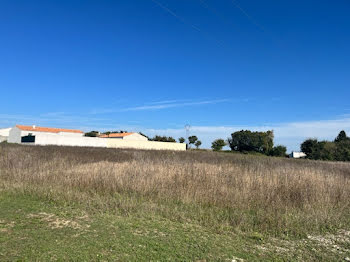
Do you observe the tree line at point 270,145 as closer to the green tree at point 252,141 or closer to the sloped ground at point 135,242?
the green tree at point 252,141

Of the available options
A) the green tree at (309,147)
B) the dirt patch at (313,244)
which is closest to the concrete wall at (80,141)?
the green tree at (309,147)

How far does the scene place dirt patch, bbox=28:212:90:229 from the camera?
504cm

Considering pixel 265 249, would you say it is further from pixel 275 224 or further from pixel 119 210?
pixel 119 210

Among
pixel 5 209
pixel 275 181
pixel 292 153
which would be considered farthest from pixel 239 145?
pixel 5 209

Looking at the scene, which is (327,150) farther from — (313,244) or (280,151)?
(313,244)

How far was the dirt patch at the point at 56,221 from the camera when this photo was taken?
5035mm

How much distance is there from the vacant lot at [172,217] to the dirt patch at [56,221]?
0.06ft

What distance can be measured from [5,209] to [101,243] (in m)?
3.46

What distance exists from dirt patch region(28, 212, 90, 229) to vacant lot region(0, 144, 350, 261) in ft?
0.06

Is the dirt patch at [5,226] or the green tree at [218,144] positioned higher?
the green tree at [218,144]

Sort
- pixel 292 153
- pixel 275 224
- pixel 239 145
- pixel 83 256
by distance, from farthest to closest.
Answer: pixel 239 145
pixel 292 153
pixel 275 224
pixel 83 256

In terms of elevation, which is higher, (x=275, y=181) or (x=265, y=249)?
(x=275, y=181)

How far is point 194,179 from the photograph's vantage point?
9.79m

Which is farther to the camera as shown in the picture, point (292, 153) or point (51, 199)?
point (292, 153)
